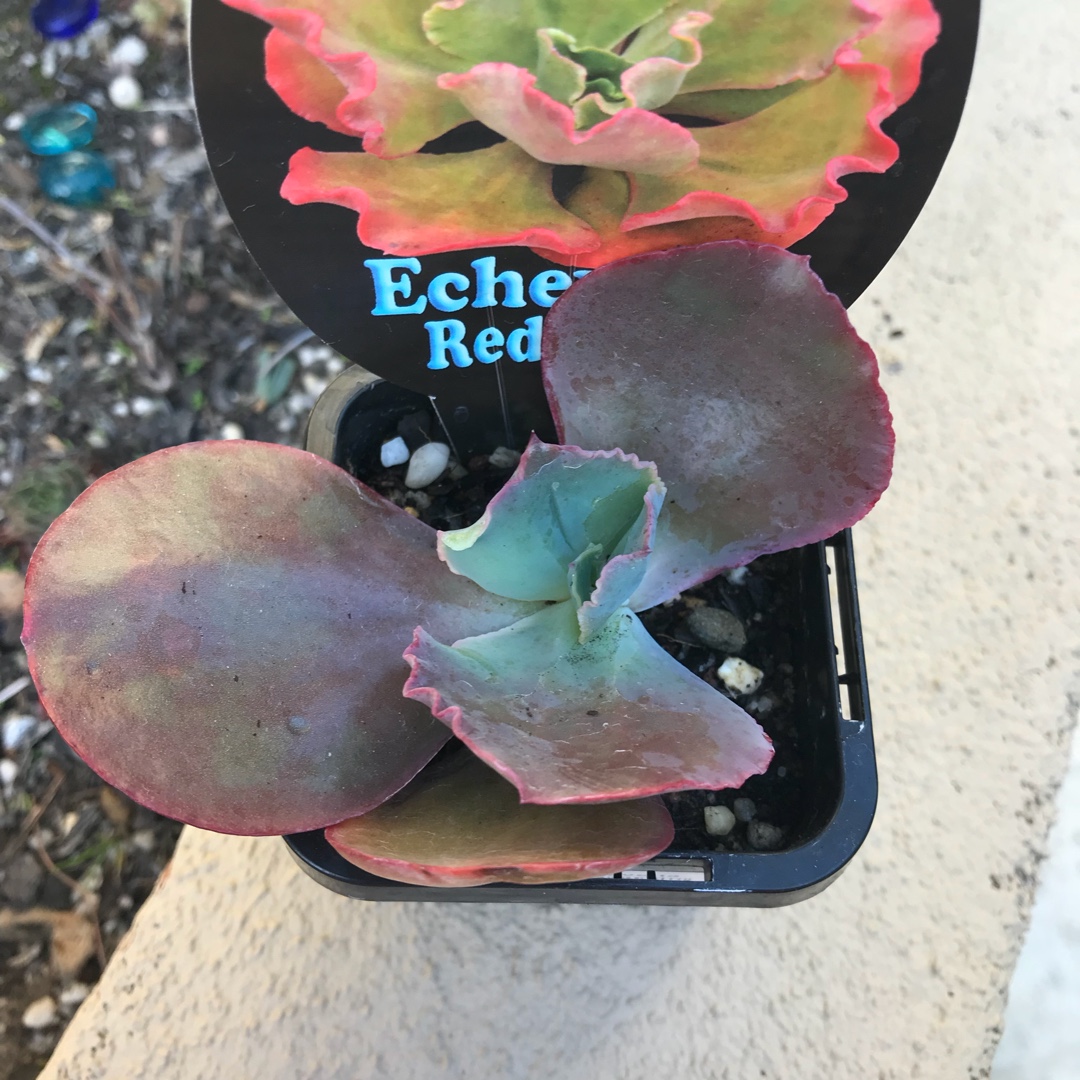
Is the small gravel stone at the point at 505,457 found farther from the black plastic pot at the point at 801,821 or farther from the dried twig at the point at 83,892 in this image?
the dried twig at the point at 83,892

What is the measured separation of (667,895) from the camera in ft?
1.98

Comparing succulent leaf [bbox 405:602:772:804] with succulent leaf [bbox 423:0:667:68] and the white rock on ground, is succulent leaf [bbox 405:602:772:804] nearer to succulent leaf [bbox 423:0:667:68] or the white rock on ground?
succulent leaf [bbox 423:0:667:68]

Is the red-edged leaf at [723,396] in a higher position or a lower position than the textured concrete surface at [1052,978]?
higher

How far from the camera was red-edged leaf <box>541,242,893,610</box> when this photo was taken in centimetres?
53

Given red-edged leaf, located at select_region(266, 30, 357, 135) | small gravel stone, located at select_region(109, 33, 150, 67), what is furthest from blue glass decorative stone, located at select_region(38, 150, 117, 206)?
red-edged leaf, located at select_region(266, 30, 357, 135)

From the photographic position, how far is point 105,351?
1.16 m

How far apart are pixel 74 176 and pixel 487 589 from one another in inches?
37.0

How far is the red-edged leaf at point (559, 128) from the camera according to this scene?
1.42ft

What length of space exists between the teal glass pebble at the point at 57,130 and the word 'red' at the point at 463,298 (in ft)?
2.75

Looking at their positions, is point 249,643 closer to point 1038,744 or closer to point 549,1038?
point 549,1038

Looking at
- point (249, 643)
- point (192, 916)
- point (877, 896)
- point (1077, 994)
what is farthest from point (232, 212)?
point (1077, 994)

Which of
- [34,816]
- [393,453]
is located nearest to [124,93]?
[393,453]

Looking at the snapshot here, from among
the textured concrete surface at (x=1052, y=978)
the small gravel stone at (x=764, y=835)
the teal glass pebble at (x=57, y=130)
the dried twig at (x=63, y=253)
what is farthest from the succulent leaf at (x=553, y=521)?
the teal glass pebble at (x=57, y=130)

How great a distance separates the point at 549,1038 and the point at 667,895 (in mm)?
302
